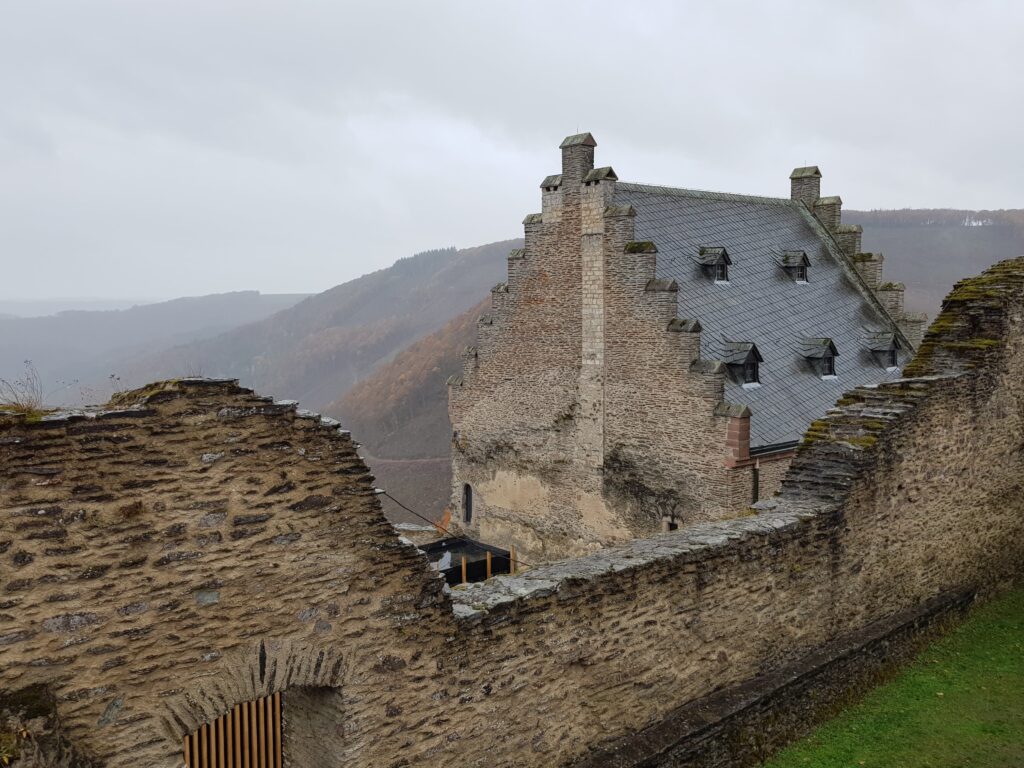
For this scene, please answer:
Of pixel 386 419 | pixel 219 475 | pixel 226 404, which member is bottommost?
pixel 386 419

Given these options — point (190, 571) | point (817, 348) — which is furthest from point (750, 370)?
point (190, 571)

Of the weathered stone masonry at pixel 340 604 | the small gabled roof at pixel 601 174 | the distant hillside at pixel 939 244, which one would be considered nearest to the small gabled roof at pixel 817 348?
the small gabled roof at pixel 601 174

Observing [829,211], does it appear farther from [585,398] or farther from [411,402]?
[411,402]

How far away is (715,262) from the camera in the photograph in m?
19.8

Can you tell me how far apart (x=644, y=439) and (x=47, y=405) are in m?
13.7

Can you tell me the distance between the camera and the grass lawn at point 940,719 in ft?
28.4

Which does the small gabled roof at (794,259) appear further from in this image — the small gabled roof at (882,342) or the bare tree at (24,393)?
the bare tree at (24,393)

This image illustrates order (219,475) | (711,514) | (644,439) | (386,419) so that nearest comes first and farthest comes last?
(219,475) < (711,514) < (644,439) < (386,419)

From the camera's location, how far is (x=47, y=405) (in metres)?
5.22

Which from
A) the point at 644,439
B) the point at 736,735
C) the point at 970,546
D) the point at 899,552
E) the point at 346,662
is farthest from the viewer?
the point at 644,439

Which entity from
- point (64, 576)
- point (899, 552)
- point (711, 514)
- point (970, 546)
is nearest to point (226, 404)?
point (64, 576)

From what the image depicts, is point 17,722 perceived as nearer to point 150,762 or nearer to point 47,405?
point 150,762

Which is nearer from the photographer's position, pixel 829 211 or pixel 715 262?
pixel 715 262

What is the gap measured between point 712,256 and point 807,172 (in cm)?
847
